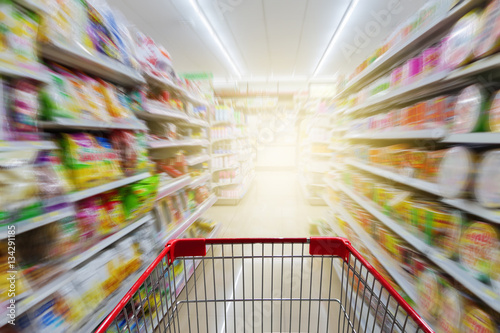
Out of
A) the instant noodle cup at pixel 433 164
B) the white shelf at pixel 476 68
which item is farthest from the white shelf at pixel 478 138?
the white shelf at pixel 476 68

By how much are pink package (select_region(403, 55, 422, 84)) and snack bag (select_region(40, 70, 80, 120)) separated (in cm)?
164

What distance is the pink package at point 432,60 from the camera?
87 centimetres

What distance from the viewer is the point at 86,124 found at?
85 cm

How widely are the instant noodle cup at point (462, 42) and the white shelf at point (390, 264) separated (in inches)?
41.5

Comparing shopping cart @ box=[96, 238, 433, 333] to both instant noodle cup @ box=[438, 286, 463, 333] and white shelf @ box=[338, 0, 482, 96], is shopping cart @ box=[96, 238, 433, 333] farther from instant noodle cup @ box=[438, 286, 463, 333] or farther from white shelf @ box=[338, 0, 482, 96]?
white shelf @ box=[338, 0, 482, 96]

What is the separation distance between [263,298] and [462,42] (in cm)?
166

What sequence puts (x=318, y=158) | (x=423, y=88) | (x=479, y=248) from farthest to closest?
(x=318, y=158) → (x=423, y=88) → (x=479, y=248)

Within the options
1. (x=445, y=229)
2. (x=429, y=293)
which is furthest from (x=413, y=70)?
(x=429, y=293)

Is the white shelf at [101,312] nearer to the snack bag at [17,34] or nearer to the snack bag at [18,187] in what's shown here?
the snack bag at [18,187]

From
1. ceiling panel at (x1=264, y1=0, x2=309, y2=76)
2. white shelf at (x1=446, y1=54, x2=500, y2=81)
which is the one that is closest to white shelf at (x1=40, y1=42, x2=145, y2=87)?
white shelf at (x1=446, y1=54, x2=500, y2=81)

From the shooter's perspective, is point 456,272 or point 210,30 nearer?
point 456,272

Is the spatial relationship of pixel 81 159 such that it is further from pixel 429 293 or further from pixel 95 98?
pixel 429 293

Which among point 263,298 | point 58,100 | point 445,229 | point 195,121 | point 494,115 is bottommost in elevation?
point 263,298

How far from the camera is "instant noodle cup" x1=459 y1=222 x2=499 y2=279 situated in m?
0.64
